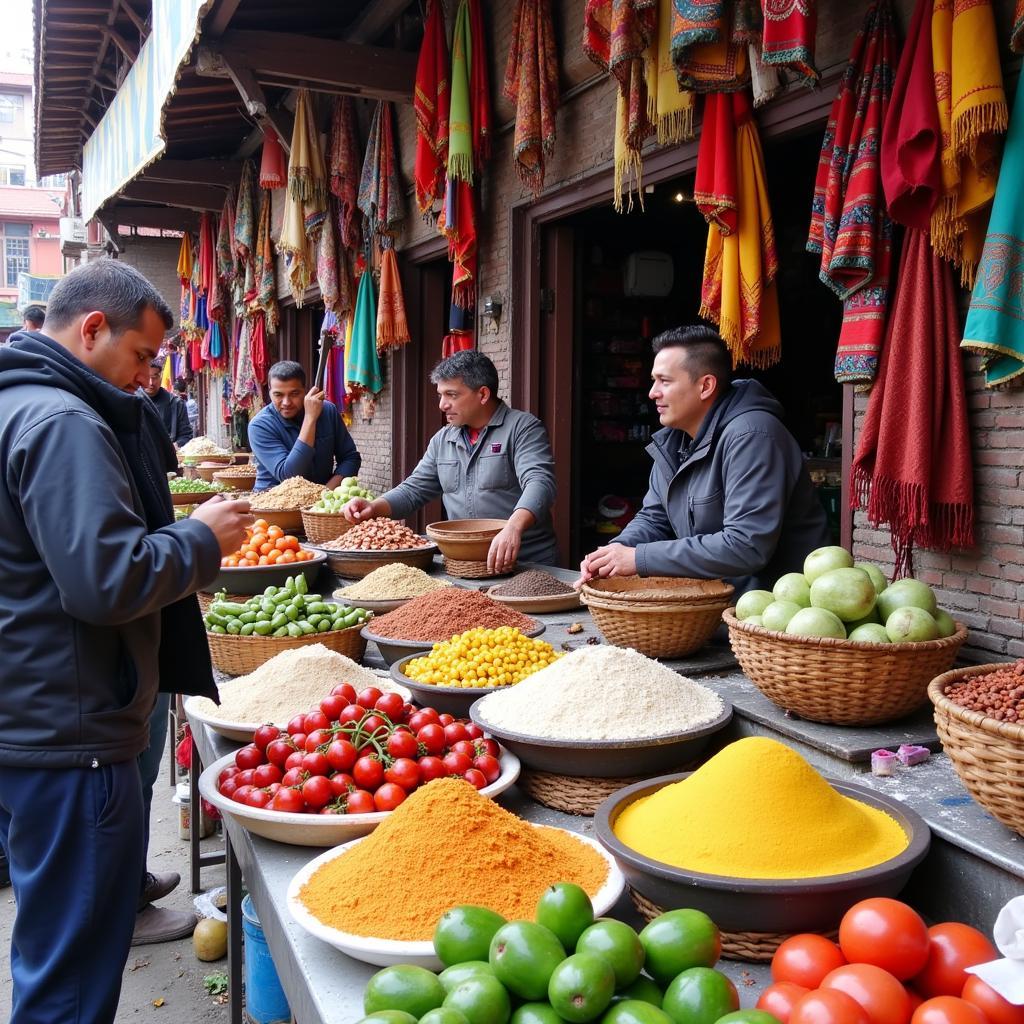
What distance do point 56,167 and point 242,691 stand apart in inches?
606

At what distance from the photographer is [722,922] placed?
4.59 ft

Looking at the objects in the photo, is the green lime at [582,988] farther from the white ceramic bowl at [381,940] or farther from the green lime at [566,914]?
the white ceramic bowl at [381,940]

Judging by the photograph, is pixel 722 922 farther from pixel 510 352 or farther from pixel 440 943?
pixel 510 352

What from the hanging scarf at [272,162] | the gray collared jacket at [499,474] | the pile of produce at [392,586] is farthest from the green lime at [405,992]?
the hanging scarf at [272,162]

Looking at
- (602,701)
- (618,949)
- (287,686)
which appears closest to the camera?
(618,949)

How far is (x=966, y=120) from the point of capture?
2543mm

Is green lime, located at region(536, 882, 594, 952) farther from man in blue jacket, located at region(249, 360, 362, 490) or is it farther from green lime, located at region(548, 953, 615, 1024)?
man in blue jacket, located at region(249, 360, 362, 490)

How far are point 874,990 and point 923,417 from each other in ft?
6.91

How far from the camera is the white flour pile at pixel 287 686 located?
7.55ft

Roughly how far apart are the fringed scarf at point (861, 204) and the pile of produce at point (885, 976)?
216 centimetres

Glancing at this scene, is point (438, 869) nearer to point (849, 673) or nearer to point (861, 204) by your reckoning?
point (849, 673)

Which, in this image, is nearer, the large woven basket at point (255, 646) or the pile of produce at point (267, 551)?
the large woven basket at point (255, 646)

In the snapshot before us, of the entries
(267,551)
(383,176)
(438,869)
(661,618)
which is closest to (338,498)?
(267,551)

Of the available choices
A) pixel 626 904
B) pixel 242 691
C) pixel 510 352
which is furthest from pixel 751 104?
pixel 626 904
